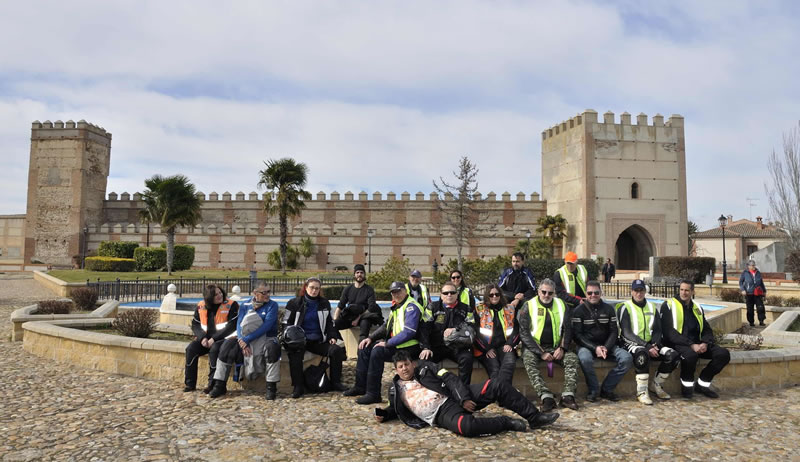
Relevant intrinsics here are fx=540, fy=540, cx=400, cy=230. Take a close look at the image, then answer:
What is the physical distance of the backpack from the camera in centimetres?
614

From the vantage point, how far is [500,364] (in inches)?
231

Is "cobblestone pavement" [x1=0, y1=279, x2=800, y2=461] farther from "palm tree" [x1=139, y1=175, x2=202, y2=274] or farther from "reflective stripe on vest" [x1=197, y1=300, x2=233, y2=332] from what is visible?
"palm tree" [x1=139, y1=175, x2=202, y2=274]

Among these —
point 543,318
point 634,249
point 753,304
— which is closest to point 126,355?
point 543,318

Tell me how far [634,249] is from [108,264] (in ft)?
106

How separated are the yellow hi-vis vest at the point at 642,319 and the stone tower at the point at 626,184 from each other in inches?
1081

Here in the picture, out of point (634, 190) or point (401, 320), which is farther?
point (634, 190)

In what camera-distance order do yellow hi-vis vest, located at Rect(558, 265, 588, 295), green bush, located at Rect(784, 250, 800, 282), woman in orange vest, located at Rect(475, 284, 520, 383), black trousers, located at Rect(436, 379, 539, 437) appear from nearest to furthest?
1. black trousers, located at Rect(436, 379, 539, 437)
2. woman in orange vest, located at Rect(475, 284, 520, 383)
3. yellow hi-vis vest, located at Rect(558, 265, 588, 295)
4. green bush, located at Rect(784, 250, 800, 282)

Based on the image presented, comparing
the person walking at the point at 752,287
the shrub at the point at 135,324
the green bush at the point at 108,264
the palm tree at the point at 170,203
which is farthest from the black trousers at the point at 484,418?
the green bush at the point at 108,264

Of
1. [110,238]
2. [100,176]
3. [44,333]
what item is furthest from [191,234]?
[44,333]

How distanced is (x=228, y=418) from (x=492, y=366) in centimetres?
276

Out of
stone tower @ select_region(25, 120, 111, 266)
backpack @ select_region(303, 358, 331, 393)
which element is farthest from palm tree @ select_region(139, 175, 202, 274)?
backpack @ select_region(303, 358, 331, 393)

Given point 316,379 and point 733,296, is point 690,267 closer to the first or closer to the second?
point 733,296

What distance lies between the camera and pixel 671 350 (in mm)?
5902

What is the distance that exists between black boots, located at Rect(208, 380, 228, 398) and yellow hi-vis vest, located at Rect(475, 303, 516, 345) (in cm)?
294
